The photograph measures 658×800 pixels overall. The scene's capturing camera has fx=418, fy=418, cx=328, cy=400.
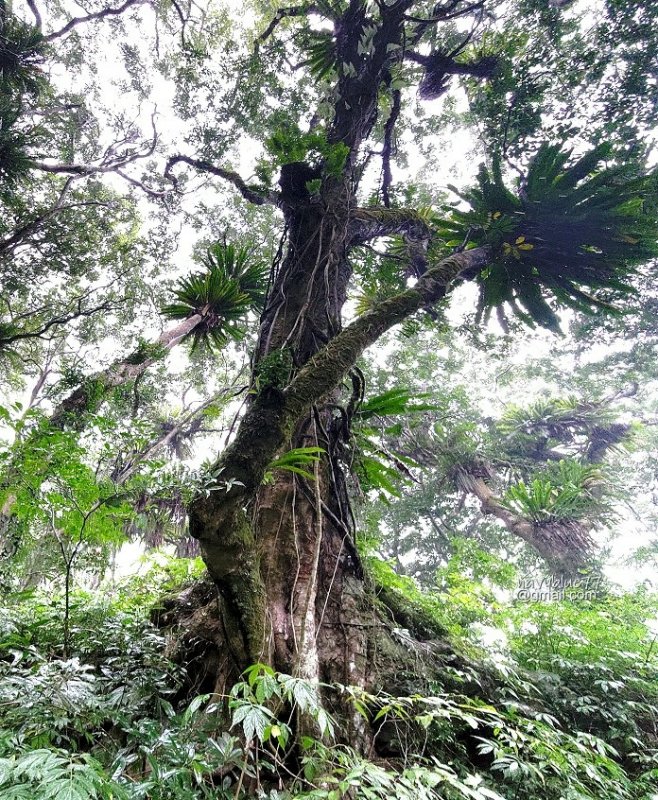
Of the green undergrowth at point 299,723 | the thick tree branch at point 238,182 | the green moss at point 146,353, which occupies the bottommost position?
the green undergrowth at point 299,723

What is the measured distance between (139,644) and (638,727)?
103 inches

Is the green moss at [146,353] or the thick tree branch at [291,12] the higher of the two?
the thick tree branch at [291,12]

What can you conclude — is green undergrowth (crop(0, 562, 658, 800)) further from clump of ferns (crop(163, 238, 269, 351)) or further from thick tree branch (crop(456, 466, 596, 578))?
thick tree branch (crop(456, 466, 596, 578))

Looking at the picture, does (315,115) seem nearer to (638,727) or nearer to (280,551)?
(280,551)


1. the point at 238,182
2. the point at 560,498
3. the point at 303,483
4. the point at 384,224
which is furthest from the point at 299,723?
the point at 560,498

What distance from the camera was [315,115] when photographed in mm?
6590

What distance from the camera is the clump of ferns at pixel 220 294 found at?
16.4ft

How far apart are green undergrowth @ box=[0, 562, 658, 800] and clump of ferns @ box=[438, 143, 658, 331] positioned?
2955 millimetres

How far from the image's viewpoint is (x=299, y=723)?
1498 millimetres

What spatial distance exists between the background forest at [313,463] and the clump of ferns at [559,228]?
0.9 inches

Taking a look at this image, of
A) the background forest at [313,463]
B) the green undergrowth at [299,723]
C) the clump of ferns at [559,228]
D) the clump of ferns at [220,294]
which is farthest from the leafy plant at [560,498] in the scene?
the clump of ferns at [220,294]

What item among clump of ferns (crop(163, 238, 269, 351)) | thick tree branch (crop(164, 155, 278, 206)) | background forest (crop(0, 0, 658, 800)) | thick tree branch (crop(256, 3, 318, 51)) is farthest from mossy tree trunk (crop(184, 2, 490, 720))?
thick tree branch (crop(256, 3, 318, 51))

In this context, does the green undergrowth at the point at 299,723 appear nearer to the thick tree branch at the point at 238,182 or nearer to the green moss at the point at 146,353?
the green moss at the point at 146,353

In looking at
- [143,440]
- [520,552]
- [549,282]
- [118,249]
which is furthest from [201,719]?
[520,552]
